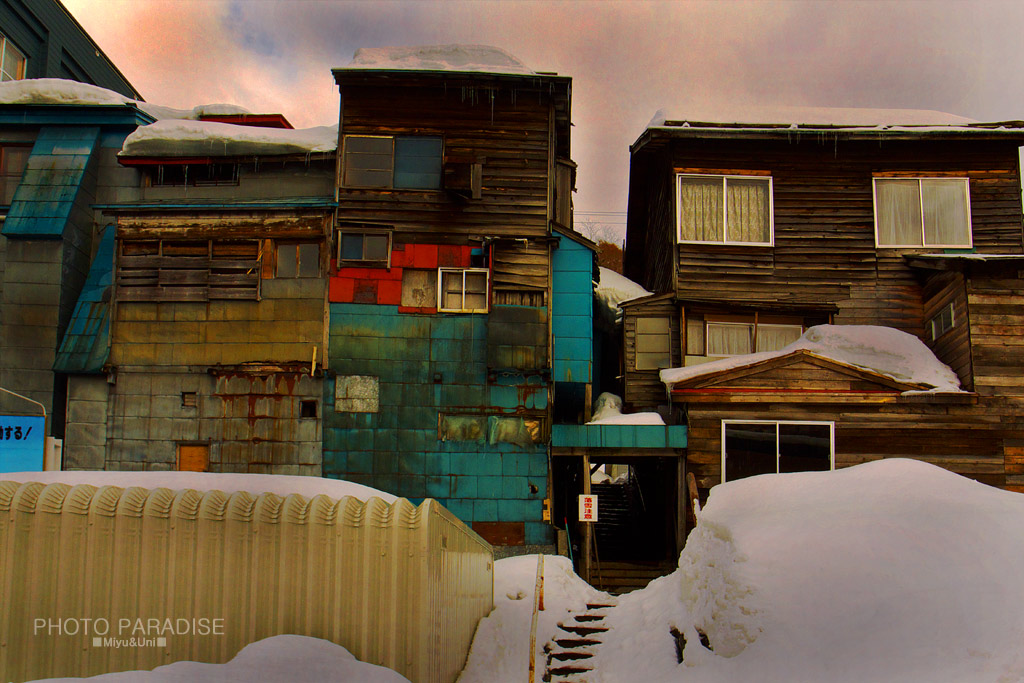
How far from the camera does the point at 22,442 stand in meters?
10.8

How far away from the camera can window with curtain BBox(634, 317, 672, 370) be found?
1961cm

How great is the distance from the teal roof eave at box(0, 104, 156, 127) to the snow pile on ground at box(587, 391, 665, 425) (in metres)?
14.8

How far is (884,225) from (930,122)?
292 centimetres

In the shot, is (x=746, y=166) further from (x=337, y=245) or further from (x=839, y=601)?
(x=839, y=601)

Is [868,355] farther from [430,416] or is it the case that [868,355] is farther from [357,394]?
[357,394]

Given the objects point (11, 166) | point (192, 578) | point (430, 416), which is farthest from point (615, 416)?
point (11, 166)

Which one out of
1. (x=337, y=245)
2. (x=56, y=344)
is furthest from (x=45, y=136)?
(x=337, y=245)

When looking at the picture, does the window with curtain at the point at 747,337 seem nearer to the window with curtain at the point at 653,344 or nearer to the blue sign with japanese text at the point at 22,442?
the window with curtain at the point at 653,344

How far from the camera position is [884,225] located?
64.1ft

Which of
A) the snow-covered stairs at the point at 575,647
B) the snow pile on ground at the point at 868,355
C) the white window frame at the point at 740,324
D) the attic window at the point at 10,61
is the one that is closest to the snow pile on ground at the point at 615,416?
the snow pile on ground at the point at 868,355

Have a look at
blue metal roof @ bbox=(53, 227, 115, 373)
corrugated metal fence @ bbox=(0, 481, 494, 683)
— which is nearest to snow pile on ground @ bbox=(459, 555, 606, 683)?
corrugated metal fence @ bbox=(0, 481, 494, 683)

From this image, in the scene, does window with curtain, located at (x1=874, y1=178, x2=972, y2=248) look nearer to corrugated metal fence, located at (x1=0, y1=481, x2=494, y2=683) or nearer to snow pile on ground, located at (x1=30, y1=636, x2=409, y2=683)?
corrugated metal fence, located at (x1=0, y1=481, x2=494, y2=683)

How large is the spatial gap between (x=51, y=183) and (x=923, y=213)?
22657 millimetres

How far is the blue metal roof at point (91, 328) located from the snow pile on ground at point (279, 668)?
508 inches
